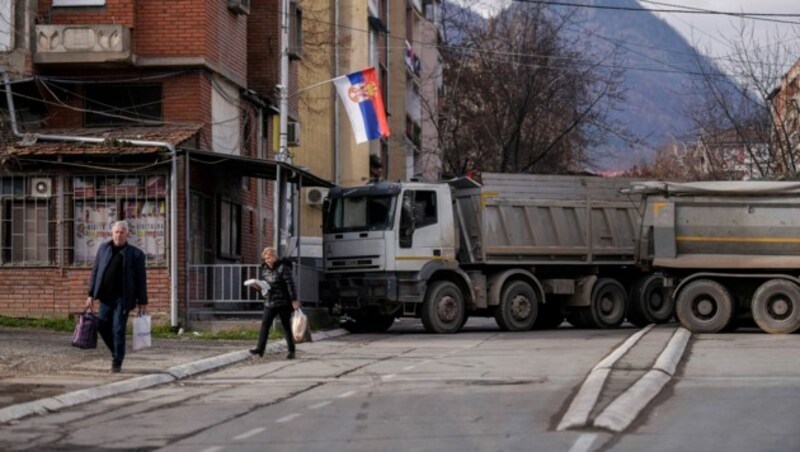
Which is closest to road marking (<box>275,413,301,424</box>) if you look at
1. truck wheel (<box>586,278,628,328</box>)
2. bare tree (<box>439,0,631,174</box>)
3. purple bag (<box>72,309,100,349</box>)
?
purple bag (<box>72,309,100,349</box>)

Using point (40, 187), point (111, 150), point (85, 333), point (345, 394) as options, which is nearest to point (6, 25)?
point (40, 187)

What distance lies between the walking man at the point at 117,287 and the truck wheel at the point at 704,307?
1236 centimetres

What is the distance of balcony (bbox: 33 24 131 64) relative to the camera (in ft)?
80.2

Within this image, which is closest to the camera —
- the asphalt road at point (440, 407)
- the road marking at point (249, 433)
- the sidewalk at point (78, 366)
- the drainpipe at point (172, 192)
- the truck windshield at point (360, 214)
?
the asphalt road at point (440, 407)

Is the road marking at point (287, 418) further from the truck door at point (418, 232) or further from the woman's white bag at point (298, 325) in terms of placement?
the truck door at point (418, 232)

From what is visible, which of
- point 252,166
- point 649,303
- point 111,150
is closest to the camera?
point 111,150

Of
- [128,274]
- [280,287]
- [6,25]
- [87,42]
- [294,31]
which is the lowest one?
[280,287]

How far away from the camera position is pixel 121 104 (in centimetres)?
2606

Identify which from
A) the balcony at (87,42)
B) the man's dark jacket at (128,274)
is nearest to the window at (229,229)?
the balcony at (87,42)

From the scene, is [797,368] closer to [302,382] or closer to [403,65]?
[302,382]

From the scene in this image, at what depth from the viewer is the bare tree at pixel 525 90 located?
156 ft

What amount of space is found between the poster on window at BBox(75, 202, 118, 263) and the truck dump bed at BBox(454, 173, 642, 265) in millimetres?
7248

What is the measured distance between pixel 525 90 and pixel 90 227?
82.8 feet

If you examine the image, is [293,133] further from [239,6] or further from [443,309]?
[443,309]
